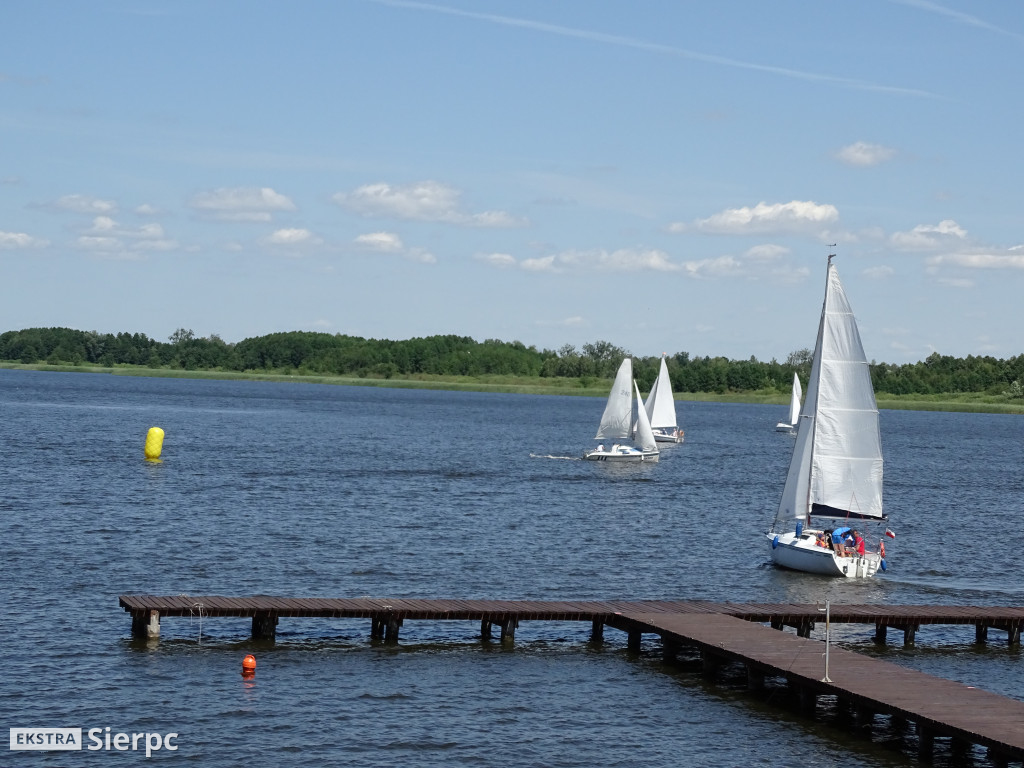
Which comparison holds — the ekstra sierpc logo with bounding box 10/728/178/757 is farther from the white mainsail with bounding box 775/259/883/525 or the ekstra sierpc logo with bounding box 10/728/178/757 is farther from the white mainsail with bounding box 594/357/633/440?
the white mainsail with bounding box 594/357/633/440

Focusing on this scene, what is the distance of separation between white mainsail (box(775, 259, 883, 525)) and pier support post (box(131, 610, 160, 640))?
25974 millimetres

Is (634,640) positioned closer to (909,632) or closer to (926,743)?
(909,632)

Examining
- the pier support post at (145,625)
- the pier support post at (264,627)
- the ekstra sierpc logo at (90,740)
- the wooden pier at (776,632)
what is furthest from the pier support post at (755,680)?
the pier support post at (145,625)

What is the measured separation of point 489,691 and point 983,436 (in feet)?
549

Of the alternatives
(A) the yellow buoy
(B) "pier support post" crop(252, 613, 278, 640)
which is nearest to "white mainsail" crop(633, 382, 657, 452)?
(A) the yellow buoy

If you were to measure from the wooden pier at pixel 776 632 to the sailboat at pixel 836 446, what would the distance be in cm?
1048

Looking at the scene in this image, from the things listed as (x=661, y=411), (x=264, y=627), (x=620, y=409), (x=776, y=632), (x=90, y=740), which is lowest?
(x=90, y=740)

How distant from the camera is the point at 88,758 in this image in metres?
24.5

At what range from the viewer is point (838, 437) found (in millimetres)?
49250

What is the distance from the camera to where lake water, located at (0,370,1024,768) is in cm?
2670

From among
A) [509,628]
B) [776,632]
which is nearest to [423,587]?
[509,628]

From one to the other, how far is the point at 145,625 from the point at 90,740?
7921mm

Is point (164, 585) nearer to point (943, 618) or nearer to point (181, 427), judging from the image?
point (943, 618)

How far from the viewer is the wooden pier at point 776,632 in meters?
26.2
